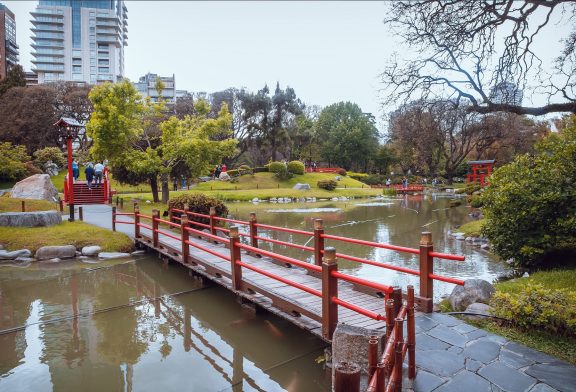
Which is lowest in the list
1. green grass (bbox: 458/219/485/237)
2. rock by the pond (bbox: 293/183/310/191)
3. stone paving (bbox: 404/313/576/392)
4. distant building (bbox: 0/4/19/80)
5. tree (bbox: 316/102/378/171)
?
green grass (bbox: 458/219/485/237)

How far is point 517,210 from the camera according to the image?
8.36 m

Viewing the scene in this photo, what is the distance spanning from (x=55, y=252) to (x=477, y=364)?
39.4 ft

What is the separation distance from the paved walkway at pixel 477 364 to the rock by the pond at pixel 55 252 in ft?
36.2

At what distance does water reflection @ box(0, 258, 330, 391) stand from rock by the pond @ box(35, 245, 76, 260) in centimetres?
241

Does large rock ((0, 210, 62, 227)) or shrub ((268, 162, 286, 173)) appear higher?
shrub ((268, 162, 286, 173))

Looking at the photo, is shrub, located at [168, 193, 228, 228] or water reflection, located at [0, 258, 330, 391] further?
shrub, located at [168, 193, 228, 228]

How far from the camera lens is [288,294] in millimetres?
6297

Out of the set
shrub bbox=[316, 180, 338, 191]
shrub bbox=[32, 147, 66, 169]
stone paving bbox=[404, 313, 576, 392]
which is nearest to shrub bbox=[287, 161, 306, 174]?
shrub bbox=[316, 180, 338, 191]

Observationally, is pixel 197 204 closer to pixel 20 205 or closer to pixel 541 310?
pixel 20 205

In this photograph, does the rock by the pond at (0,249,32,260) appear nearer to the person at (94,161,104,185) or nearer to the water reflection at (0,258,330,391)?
the water reflection at (0,258,330,391)

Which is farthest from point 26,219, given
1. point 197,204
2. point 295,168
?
point 295,168

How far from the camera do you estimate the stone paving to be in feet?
12.2

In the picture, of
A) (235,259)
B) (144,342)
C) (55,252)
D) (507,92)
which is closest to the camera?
(144,342)

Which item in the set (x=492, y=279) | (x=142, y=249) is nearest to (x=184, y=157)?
(x=142, y=249)
